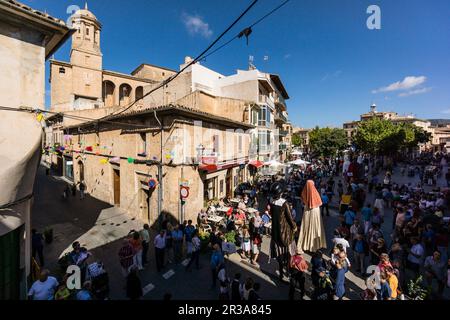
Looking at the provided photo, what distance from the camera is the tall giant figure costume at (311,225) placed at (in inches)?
271

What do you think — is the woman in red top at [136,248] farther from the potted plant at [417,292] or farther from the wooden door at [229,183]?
the wooden door at [229,183]

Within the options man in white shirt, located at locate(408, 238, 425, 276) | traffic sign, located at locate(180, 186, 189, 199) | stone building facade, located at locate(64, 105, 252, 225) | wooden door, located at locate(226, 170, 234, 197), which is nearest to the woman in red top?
traffic sign, located at locate(180, 186, 189, 199)

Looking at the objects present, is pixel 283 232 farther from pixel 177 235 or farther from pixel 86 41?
pixel 86 41

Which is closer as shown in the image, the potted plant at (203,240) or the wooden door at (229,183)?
the potted plant at (203,240)

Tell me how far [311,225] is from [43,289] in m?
7.43

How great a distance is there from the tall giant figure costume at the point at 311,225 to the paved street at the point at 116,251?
1256 mm

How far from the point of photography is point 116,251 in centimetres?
909

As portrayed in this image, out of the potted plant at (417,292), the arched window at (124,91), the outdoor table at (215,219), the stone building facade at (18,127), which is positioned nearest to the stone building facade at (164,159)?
the outdoor table at (215,219)

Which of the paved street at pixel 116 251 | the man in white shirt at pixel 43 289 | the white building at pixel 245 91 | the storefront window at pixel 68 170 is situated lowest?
the paved street at pixel 116 251

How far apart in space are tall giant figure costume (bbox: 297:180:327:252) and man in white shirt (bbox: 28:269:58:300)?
23.0 ft

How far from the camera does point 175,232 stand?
26.8 feet

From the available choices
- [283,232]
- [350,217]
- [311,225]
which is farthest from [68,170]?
[350,217]

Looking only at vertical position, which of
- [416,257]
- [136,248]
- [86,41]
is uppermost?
[86,41]
